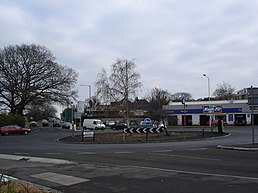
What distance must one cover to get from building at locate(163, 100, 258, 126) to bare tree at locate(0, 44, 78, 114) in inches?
918

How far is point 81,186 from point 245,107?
218ft

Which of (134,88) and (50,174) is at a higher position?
(134,88)

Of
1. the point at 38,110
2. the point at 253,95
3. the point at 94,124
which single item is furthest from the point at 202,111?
the point at 38,110

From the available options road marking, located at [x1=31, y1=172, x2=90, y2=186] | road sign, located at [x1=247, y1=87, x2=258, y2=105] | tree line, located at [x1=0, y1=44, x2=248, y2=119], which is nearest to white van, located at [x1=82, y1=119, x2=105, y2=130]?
tree line, located at [x1=0, y1=44, x2=248, y2=119]

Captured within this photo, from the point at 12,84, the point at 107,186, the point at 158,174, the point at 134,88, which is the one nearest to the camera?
the point at 107,186

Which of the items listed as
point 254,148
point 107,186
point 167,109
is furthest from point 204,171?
point 167,109

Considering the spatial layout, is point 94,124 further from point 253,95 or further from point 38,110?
point 38,110

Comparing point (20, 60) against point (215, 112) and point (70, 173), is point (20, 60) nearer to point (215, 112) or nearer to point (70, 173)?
point (215, 112)

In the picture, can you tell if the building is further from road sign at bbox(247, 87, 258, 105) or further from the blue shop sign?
road sign at bbox(247, 87, 258, 105)

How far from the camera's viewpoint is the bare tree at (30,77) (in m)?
63.8

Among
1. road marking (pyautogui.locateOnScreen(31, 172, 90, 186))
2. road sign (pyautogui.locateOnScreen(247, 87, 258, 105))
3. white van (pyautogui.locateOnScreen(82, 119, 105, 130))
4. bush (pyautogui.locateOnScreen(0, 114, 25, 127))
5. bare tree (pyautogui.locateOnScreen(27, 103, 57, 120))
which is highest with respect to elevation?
bare tree (pyautogui.locateOnScreen(27, 103, 57, 120))

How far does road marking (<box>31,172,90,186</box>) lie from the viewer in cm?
1016

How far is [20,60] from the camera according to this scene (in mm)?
65062

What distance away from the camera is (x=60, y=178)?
Result: 35.8ft
